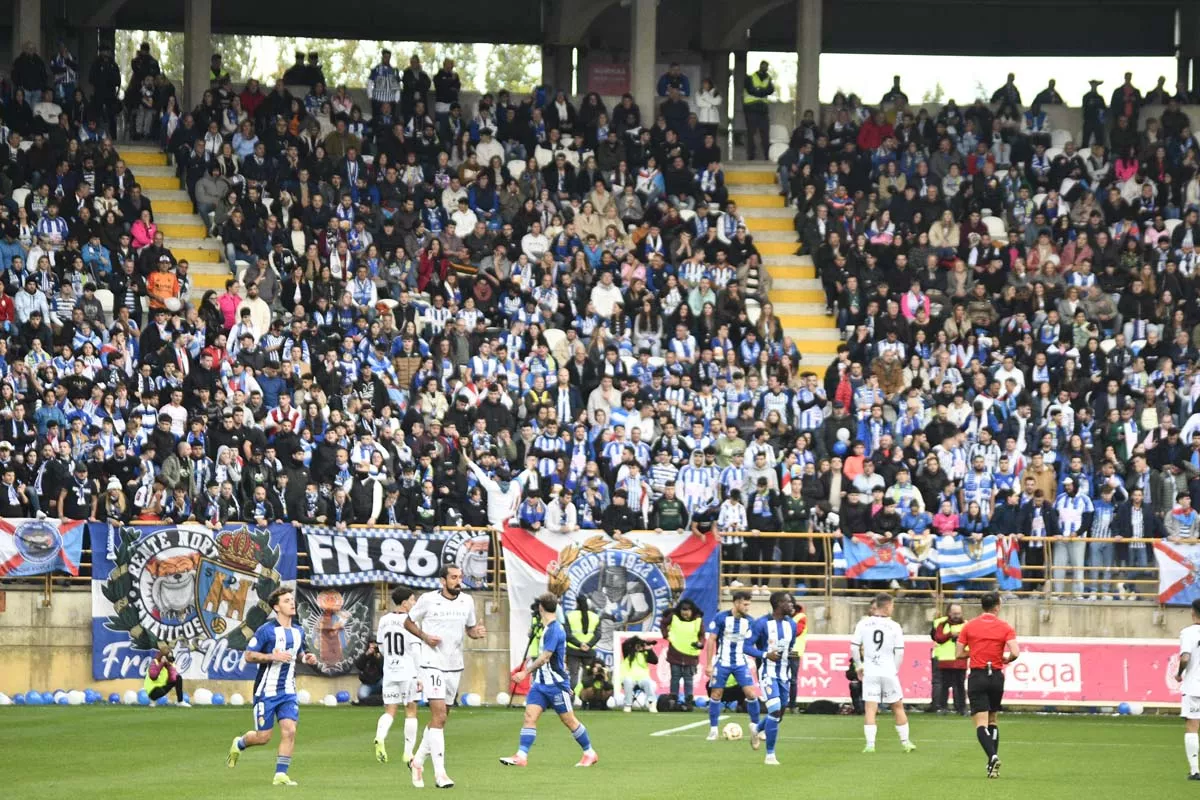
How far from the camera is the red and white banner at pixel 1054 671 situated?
107ft

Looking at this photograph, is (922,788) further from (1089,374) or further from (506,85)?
(506,85)

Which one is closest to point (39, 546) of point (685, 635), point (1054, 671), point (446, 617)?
point (685, 635)

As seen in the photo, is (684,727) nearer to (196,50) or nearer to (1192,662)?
(1192,662)

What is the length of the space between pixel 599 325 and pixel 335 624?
8.56m

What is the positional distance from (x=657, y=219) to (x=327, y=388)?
10064 mm

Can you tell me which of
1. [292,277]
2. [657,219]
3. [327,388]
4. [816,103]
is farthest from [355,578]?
[816,103]

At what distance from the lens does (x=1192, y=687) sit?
2206 cm

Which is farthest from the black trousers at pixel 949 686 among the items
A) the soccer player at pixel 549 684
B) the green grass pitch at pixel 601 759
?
the soccer player at pixel 549 684

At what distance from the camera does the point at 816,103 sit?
47.7 m

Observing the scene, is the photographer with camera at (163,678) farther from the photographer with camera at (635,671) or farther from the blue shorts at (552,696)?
the blue shorts at (552,696)

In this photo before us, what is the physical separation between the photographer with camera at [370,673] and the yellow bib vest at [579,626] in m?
3.01

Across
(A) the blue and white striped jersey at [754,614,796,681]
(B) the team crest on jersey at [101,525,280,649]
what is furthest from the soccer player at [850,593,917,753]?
(B) the team crest on jersey at [101,525,280,649]

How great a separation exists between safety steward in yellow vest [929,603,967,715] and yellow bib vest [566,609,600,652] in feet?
17.5

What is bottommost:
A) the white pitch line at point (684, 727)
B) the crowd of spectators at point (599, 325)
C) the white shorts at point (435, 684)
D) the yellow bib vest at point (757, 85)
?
the white pitch line at point (684, 727)
